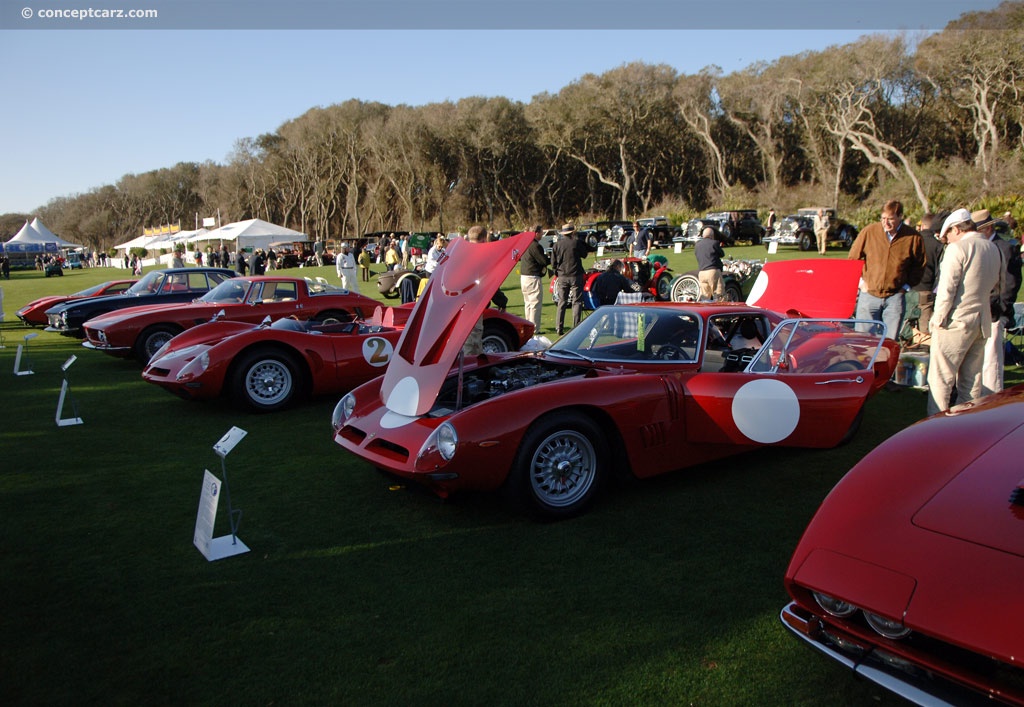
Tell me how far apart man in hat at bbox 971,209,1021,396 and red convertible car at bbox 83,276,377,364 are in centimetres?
794

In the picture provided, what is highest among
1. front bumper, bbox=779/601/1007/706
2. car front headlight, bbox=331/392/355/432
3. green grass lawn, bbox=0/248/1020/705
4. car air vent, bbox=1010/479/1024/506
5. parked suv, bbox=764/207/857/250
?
parked suv, bbox=764/207/857/250

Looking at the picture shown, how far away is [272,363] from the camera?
23.1 feet

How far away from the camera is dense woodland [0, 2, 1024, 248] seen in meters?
38.9

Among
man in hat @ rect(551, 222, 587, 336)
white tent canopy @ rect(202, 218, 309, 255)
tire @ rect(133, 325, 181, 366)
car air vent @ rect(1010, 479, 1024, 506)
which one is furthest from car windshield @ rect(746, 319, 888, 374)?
white tent canopy @ rect(202, 218, 309, 255)

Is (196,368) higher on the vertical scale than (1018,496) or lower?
lower

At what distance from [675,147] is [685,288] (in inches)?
1887

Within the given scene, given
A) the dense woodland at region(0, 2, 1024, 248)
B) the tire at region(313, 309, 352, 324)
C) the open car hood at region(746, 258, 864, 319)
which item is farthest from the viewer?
the dense woodland at region(0, 2, 1024, 248)

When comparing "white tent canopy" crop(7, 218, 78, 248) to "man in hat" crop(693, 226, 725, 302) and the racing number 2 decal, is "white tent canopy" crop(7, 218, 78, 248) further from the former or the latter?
the racing number 2 decal

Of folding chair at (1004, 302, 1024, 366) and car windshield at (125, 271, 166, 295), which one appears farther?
car windshield at (125, 271, 166, 295)

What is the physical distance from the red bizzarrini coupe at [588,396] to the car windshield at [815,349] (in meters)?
0.01

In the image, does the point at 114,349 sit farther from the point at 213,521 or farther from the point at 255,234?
the point at 255,234

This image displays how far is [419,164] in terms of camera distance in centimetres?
6328

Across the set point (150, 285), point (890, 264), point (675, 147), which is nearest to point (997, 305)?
point (890, 264)

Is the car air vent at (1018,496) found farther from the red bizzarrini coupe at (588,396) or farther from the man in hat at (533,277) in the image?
the man in hat at (533,277)
